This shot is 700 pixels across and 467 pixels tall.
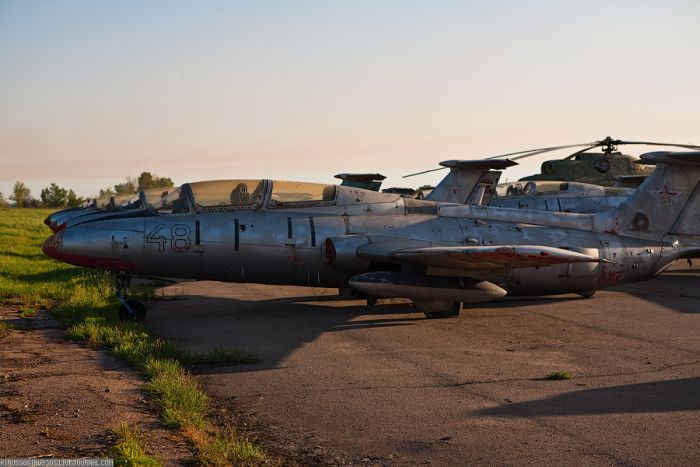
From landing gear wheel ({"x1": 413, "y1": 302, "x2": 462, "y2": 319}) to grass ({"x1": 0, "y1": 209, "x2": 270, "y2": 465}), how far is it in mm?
4052

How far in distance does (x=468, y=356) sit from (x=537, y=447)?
12.5 feet

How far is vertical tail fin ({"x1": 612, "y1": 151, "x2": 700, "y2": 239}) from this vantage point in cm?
1480

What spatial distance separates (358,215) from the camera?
1370cm

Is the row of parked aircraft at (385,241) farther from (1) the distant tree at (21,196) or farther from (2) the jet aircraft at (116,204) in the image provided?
(1) the distant tree at (21,196)

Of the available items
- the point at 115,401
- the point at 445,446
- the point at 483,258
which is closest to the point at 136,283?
the point at 483,258

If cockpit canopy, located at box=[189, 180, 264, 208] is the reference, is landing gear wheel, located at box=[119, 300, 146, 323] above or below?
below

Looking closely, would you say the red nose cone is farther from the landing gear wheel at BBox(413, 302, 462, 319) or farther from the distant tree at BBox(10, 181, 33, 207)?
the distant tree at BBox(10, 181, 33, 207)

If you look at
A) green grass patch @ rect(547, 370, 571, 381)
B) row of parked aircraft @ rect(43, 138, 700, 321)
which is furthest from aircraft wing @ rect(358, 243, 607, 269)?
green grass patch @ rect(547, 370, 571, 381)

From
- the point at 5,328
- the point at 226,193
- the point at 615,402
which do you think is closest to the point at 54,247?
the point at 5,328

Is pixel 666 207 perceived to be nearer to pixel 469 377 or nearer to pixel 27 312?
pixel 469 377

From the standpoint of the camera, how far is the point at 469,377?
8.52 metres

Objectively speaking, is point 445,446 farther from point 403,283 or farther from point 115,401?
point 403,283

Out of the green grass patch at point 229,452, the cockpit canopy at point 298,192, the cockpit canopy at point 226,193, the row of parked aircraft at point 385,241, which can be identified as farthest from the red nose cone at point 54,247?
the green grass patch at point 229,452

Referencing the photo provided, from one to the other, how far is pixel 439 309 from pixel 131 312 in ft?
16.8
